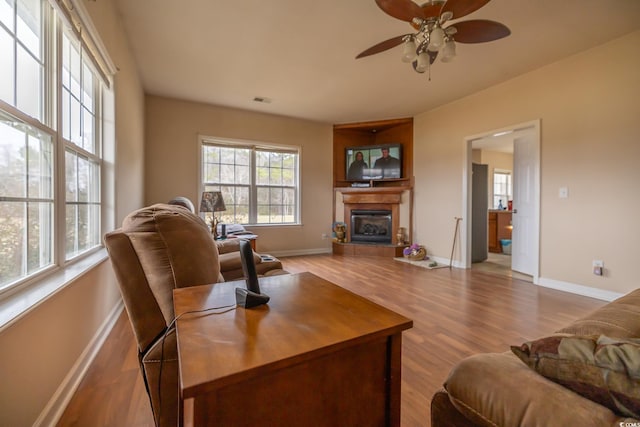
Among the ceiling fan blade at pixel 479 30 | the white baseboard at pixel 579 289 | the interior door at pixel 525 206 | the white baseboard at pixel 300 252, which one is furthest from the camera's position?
the white baseboard at pixel 300 252

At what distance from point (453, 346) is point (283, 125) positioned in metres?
4.55

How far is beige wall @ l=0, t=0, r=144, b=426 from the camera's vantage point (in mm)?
988

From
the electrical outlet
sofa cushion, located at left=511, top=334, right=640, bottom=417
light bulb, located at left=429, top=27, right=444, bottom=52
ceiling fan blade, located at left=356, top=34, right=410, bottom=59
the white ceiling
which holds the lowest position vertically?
the electrical outlet

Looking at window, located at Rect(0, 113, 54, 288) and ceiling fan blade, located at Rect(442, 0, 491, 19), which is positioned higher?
ceiling fan blade, located at Rect(442, 0, 491, 19)

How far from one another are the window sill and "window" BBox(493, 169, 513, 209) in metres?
8.22

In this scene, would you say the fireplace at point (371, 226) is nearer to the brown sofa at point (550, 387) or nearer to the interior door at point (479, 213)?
the interior door at point (479, 213)

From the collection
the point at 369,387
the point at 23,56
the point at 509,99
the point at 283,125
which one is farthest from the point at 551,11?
the point at 283,125

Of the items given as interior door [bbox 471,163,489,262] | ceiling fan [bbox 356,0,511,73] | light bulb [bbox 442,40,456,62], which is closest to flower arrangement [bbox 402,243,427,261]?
interior door [bbox 471,163,489,262]

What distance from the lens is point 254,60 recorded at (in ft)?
10.6

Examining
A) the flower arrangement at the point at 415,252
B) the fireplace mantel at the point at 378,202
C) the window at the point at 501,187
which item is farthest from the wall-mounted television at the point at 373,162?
the window at the point at 501,187

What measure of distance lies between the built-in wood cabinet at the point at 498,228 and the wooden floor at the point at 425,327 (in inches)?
96.9

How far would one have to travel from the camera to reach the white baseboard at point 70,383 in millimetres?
1201

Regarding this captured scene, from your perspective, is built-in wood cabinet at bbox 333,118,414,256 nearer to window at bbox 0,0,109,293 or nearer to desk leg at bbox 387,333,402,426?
window at bbox 0,0,109,293

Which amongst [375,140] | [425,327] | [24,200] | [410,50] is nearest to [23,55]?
[24,200]
